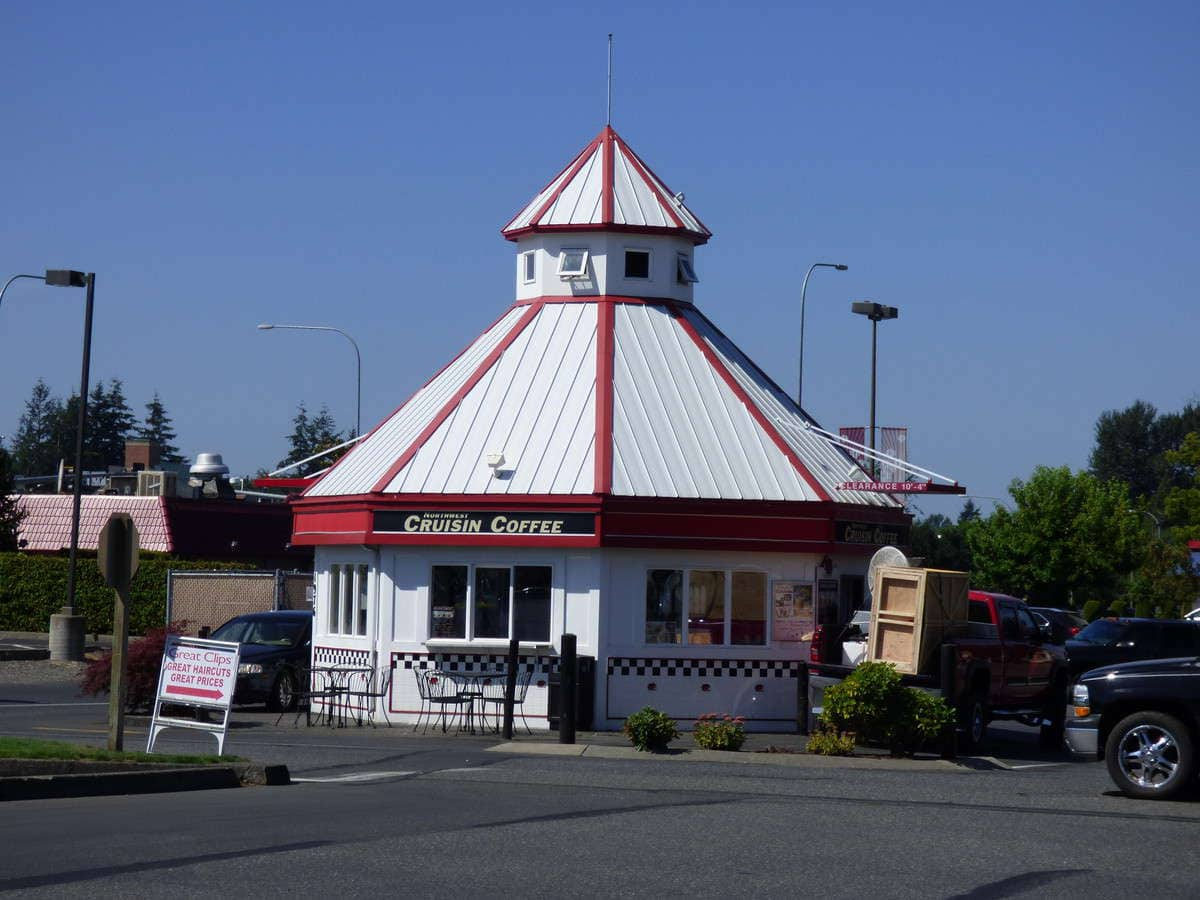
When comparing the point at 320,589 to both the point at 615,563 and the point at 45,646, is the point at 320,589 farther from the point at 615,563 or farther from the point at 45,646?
the point at 45,646

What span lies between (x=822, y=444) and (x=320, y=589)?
346 inches

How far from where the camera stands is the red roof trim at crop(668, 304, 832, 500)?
2575 centimetres

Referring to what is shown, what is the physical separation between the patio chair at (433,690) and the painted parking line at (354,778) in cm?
633

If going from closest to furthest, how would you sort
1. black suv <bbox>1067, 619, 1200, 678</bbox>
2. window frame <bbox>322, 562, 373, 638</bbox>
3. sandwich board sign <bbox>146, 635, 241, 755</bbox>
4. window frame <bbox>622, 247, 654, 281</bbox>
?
sandwich board sign <bbox>146, 635, 241, 755</bbox>, window frame <bbox>322, 562, 373, 638</bbox>, window frame <bbox>622, 247, 654, 281</bbox>, black suv <bbox>1067, 619, 1200, 678</bbox>

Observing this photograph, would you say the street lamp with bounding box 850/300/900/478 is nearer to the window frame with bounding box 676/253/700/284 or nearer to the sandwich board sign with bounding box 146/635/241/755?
the window frame with bounding box 676/253/700/284

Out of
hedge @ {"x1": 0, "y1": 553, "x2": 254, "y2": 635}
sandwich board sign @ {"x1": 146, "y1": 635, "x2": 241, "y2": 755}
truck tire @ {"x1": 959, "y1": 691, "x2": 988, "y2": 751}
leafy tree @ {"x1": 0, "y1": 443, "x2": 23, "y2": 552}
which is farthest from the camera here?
leafy tree @ {"x1": 0, "y1": 443, "x2": 23, "y2": 552}

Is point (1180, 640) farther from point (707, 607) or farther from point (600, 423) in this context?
point (600, 423)

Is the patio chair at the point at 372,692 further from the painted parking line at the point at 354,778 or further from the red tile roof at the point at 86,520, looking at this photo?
the red tile roof at the point at 86,520

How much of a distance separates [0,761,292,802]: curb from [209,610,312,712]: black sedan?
1027 centimetres

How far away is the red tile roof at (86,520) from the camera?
51531 mm

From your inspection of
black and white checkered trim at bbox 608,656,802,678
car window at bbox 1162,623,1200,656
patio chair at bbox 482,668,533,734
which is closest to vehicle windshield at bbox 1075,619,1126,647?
car window at bbox 1162,623,1200,656

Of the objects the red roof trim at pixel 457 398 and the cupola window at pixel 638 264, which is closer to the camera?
the red roof trim at pixel 457 398

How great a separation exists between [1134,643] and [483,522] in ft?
51.1

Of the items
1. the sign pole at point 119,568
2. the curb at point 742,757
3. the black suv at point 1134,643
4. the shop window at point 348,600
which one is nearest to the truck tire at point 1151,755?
the curb at point 742,757
